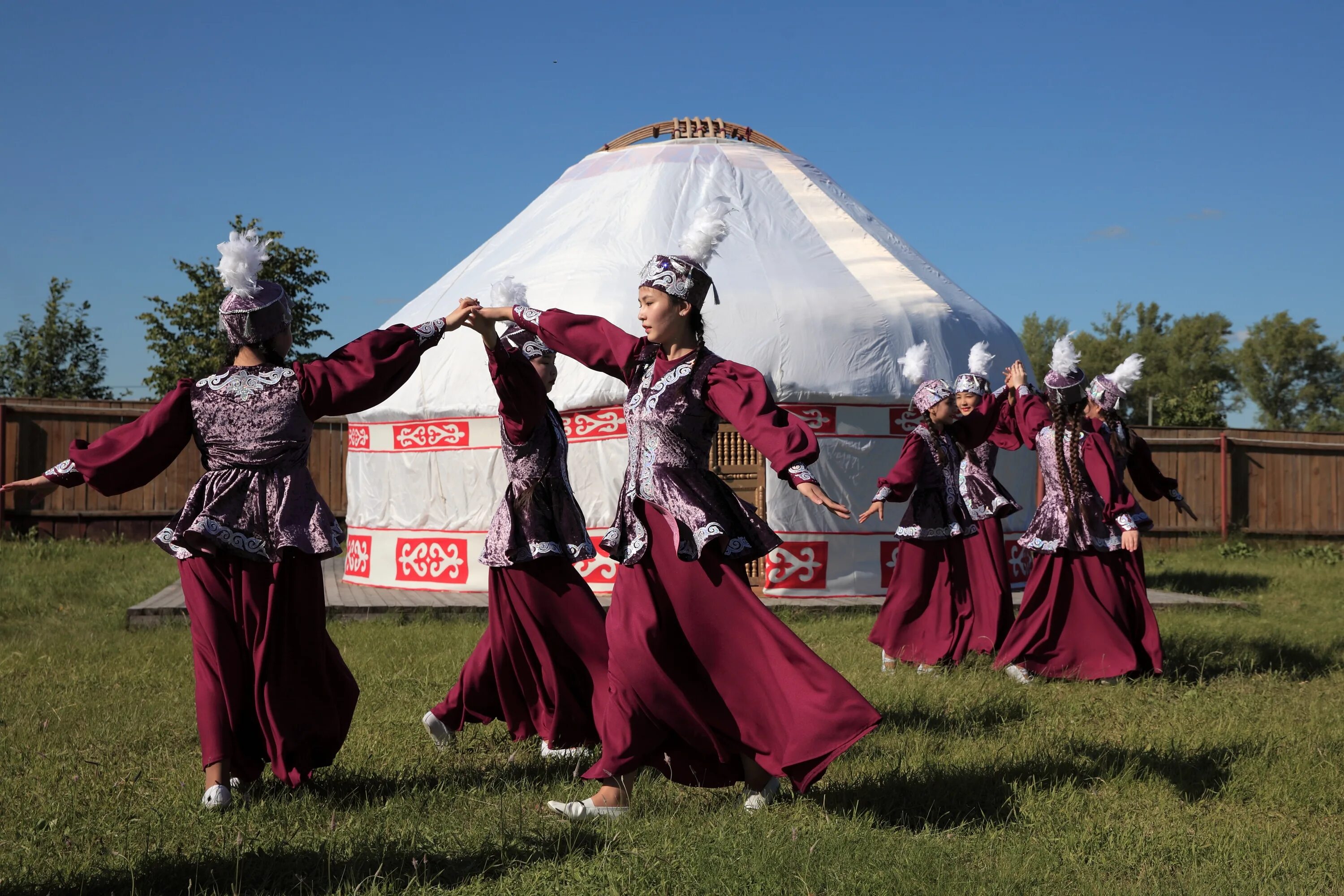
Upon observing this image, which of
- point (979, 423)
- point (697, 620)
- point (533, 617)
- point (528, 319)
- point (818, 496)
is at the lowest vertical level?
point (533, 617)

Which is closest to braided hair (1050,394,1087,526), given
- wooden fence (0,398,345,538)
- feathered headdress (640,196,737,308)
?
feathered headdress (640,196,737,308)

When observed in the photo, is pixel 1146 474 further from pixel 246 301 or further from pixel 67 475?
pixel 67 475

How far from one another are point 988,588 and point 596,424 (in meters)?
3.65

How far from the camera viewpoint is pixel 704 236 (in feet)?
12.0

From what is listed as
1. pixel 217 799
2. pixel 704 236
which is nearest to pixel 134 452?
pixel 217 799

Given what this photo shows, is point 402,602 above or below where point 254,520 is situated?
below

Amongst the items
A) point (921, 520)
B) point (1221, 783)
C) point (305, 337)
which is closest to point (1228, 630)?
point (921, 520)

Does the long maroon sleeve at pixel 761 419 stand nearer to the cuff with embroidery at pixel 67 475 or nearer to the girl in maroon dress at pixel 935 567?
the cuff with embroidery at pixel 67 475

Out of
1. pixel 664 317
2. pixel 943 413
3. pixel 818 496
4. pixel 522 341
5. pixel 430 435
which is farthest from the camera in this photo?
pixel 430 435

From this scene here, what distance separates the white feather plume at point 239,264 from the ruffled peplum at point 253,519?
547 millimetres

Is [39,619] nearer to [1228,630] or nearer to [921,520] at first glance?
[921,520]

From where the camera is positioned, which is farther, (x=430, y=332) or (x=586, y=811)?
(x=430, y=332)

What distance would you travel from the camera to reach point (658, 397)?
3438mm

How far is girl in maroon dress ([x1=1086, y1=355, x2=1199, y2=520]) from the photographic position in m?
6.07
